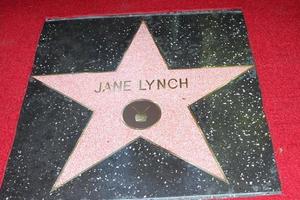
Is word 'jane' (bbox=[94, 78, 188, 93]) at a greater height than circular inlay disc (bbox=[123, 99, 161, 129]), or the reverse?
word 'jane' (bbox=[94, 78, 188, 93])

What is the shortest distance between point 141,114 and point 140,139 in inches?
4.4

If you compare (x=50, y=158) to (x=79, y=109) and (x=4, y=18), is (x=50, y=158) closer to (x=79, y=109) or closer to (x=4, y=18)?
(x=79, y=109)

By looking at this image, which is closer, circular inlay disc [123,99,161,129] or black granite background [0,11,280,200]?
black granite background [0,11,280,200]

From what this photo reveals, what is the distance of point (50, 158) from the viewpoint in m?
1.38

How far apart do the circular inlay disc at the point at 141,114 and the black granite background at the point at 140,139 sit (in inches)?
3.3

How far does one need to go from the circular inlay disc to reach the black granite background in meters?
0.08

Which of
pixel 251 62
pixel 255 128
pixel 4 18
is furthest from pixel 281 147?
pixel 4 18

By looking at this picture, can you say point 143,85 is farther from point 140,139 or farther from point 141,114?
point 140,139

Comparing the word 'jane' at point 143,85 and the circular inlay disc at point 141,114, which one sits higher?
the word 'jane' at point 143,85

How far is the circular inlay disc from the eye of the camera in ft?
4.69

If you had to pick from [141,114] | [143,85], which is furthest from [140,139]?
[143,85]

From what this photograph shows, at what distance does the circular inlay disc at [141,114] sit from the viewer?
1.43 m

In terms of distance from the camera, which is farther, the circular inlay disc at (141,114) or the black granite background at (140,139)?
the circular inlay disc at (141,114)

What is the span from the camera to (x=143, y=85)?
1541 mm
